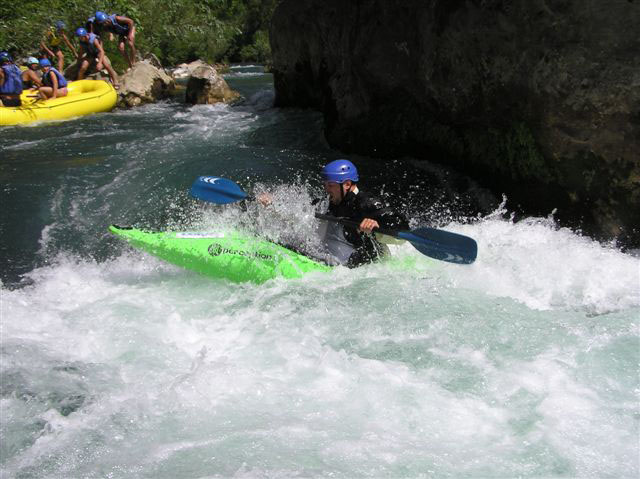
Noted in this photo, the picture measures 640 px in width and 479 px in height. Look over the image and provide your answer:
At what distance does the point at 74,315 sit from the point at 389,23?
514cm

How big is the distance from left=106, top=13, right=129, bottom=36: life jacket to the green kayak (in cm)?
957

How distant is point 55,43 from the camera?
13875 millimetres

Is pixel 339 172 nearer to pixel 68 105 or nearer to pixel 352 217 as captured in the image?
pixel 352 217

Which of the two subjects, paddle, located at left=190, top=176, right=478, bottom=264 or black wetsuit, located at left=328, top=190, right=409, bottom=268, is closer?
paddle, located at left=190, top=176, right=478, bottom=264

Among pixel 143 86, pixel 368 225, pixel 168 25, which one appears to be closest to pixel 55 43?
pixel 143 86

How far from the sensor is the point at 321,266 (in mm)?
4652

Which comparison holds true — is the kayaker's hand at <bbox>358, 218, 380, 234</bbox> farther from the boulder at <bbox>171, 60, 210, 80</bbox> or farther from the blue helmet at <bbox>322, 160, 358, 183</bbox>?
the boulder at <bbox>171, 60, 210, 80</bbox>

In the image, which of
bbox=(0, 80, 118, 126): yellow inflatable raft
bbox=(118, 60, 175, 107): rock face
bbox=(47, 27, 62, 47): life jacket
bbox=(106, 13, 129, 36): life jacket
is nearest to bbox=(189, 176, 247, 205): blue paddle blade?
bbox=(0, 80, 118, 126): yellow inflatable raft

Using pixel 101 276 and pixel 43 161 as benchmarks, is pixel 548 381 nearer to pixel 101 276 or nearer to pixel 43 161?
pixel 101 276

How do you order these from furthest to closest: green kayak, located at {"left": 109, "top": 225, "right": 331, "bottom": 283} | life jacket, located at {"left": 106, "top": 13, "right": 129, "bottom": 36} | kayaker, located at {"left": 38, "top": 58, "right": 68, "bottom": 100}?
1. life jacket, located at {"left": 106, "top": 13, "right": 129, "bottom": 36}
2. kayaker, located at {"left": 38, "top": 58, "right": 68, "bottom": 100}
3. green kayak, located at {"left": 109, "top": 225, "right": 331, "bottom": 283}

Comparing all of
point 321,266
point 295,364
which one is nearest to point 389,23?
point 321,266

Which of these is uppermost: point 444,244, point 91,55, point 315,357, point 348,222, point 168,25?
point 168,25

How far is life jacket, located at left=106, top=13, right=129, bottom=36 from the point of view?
42.2 feet

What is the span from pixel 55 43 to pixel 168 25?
729cm
